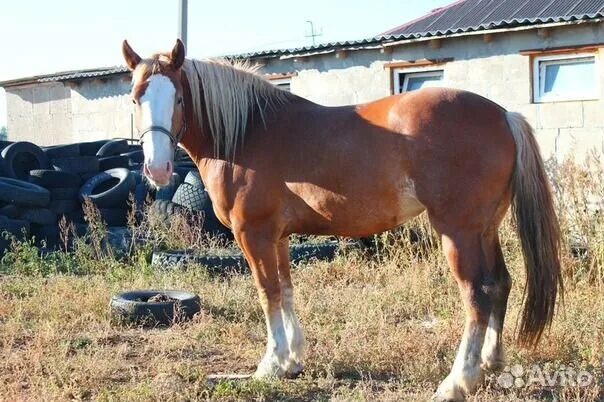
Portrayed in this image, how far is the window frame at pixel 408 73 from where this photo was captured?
11380mm

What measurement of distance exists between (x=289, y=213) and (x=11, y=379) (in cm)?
210

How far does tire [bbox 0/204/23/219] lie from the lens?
9541 mm

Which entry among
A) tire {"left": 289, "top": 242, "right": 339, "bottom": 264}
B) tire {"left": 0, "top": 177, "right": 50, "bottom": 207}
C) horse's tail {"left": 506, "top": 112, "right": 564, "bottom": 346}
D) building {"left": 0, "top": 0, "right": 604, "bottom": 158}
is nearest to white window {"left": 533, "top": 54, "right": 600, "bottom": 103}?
building {"left": 0, "top": 0, "right": 604, "bottom": 158}

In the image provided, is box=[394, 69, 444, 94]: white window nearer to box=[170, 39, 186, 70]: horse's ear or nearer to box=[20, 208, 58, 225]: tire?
box=[20, 208, 58, 225]: tire

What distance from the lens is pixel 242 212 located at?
15.3ft

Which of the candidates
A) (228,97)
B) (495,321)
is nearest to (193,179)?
(228,97)

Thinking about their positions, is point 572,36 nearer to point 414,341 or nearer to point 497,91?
point 497,91

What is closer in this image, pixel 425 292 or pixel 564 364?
pixel 564 364

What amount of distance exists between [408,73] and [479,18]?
148 centimetres

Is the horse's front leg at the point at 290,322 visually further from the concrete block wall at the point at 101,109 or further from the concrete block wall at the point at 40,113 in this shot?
the concrete block wall at the point at 40,113

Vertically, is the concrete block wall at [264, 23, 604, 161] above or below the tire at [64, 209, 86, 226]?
above

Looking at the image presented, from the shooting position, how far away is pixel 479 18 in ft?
38.7

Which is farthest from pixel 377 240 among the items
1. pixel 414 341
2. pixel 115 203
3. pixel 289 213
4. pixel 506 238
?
pixel 115 203

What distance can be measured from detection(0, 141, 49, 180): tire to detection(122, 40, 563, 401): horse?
25.7 ft
